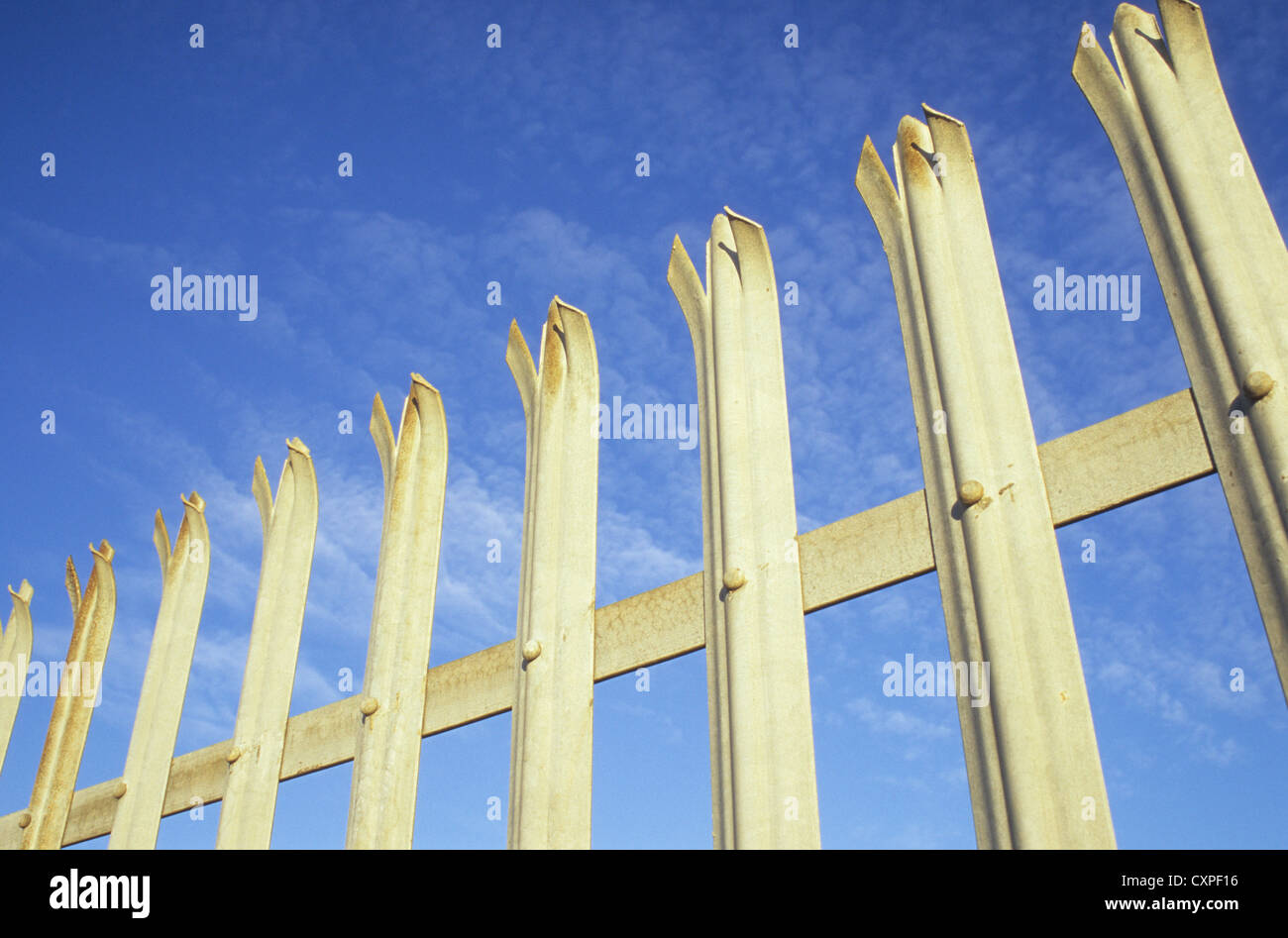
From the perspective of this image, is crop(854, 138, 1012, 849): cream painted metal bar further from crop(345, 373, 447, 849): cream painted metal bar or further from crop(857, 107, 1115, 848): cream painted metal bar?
crop(345, 373, 447, 849): cream painted metal bar

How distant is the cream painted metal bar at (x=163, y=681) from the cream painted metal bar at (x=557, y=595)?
4801 mm

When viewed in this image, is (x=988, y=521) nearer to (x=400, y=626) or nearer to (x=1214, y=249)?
(x=1214, y=249)

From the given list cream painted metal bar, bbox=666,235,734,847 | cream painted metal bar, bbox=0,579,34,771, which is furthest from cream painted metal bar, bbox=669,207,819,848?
cream painted metal bar, bbox=0,579,34,771

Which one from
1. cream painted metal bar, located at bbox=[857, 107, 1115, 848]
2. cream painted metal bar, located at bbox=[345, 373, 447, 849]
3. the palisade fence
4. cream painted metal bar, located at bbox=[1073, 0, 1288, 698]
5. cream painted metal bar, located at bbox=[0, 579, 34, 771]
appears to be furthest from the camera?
cream painted metal bar, located at bbox=[0, 579, 34, 771]

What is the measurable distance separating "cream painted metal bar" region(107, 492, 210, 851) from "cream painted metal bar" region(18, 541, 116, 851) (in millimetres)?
1199

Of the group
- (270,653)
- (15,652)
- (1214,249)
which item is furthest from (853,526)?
(15,652)

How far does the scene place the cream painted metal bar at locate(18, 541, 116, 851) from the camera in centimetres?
1116

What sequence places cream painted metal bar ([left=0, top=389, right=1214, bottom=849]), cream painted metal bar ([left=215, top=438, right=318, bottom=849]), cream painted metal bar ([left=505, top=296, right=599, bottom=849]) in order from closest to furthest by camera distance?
cream painted metal bar ([left=0, top=389, right=1214, bottom=849])
cream painted metal bar ([left=505, top=296, right=599, bottom=849])
cream painted metal bar ([left=215, top=438, right=318, bottom=849])

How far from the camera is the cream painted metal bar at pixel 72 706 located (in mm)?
11164

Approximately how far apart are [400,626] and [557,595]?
184 centimetres

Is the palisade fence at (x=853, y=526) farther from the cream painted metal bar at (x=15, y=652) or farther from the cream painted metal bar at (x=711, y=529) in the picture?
the cream painted metal bar at (x=15, y=652)

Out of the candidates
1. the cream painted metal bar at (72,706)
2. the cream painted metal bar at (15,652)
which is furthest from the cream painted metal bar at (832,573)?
the cream painted metal bar at (15,652)

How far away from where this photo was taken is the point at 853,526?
6582mm

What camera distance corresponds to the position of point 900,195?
718cm
